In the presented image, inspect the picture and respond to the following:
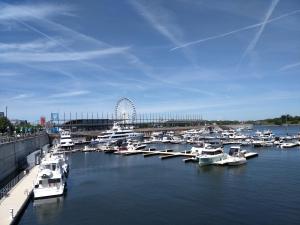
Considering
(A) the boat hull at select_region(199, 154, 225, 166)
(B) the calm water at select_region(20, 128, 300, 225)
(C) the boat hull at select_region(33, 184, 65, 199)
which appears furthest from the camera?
(A) the boat hull at select_region(199, 154, 225, 166)

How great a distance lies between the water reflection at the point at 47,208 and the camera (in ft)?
122

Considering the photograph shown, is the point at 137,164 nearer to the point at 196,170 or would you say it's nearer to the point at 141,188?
the point at 196,170

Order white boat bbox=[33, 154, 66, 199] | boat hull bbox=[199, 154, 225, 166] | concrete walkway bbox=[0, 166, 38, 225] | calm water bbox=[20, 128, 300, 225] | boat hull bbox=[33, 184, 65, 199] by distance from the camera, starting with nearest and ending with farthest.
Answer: concrete walkway bbox=[0, 166, 38, 225] → calm water bbox=[20, 128, 300, 225] → boat hull bbox=[33, 184, 65, 199] → white boat bbox=[33, 154, 66, 199] → boat hull bbox=[199, 154, 225, 166]

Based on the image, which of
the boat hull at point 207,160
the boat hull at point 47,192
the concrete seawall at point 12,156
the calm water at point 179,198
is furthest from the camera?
the boat hull at point 207,160

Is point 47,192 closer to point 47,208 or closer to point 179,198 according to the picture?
point 47,208

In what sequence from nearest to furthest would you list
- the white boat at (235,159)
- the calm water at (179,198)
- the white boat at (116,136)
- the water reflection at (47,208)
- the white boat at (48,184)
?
the calm water at (179,198) → the water reflection at (47,208) → the white boat at (48,184) → the white boat at (235,159) → the white boat at (116,136)

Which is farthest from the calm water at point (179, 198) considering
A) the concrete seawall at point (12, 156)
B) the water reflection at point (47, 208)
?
the concrete seawall at point (12, 156)

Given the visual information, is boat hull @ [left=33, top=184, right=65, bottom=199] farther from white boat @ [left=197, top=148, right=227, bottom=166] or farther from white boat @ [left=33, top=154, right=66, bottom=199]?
white boat @ [left=197, top=148, right=227, bottom=166]

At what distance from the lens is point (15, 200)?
129ft

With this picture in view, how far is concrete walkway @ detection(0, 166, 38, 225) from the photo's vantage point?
32.7 m

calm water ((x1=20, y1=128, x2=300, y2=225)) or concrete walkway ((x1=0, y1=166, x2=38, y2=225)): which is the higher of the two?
concrete walkway ((x1=0, y1=166, x2=38, y2=225))

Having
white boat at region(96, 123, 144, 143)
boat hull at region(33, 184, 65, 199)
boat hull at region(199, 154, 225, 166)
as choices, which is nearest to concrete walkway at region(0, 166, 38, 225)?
boat hull at region(33, 184, 65, 199)

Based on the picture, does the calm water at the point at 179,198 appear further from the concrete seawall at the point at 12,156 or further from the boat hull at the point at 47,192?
the concrete seawall at the point at 12,156

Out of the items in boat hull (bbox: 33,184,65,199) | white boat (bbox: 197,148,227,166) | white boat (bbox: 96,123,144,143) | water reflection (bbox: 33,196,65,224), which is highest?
white boat (bbox: 96,123,144,143)
